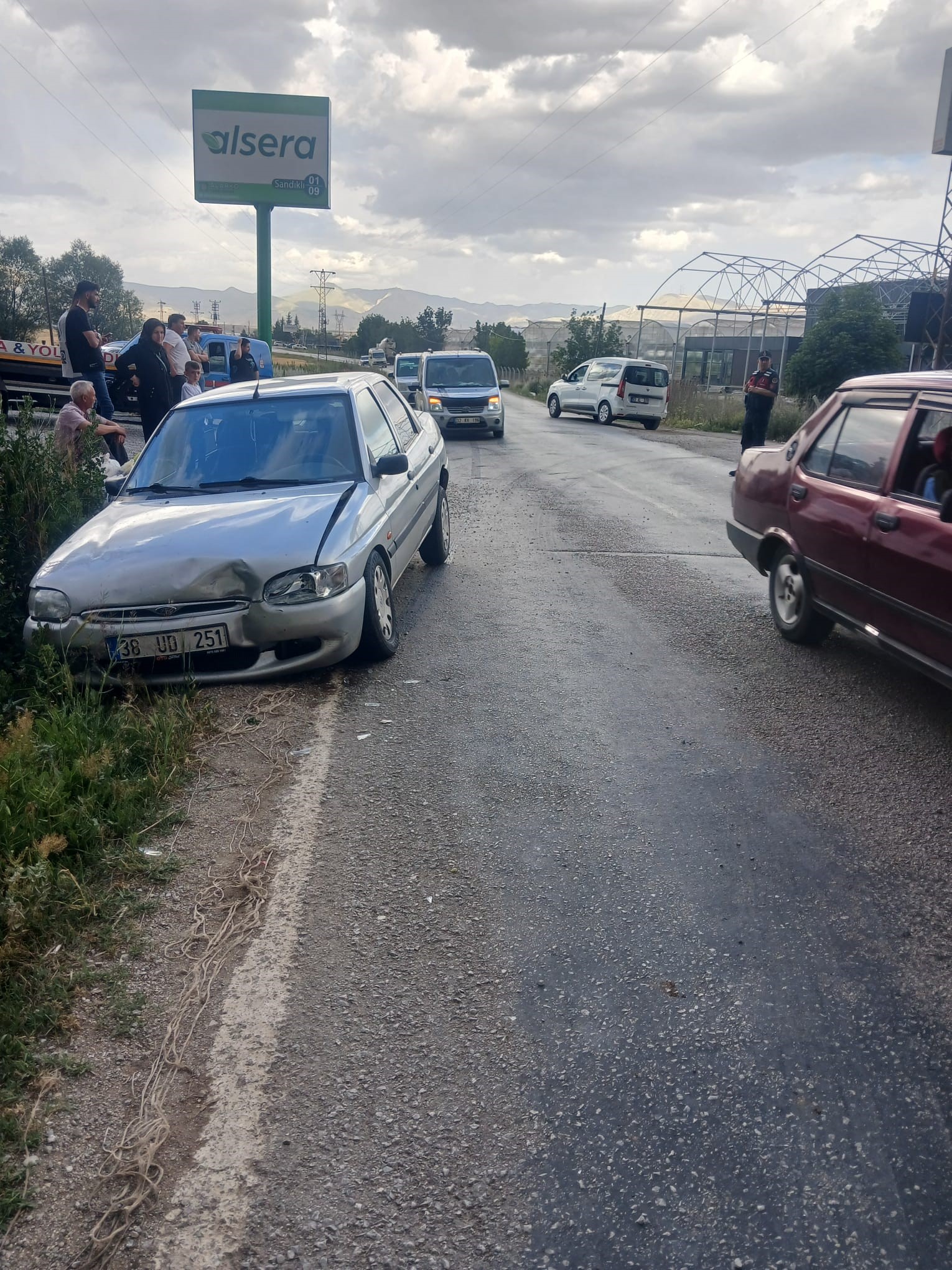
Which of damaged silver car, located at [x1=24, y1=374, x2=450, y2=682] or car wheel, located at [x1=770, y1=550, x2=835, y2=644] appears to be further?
car wheel, located at [x1=770, y1=550, x2=835, y2=644]

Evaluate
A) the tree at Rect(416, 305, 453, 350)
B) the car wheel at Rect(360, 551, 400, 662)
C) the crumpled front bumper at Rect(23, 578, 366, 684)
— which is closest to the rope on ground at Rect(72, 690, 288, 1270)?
the crumpled front bumper at Rect(23, 578, 366, 684)

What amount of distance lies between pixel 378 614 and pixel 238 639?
0.87 metres

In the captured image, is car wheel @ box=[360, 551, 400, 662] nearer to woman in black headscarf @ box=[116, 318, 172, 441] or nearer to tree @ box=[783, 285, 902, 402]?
woman in black headscarf @ box=[116, 318, 172, 441]

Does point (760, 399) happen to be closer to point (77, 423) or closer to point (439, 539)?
point (439, 539)

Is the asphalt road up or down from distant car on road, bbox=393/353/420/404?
down

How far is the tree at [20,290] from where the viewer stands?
45.7 m

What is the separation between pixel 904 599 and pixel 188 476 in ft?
14.0

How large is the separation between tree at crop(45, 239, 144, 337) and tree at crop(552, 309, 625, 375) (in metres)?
26.4

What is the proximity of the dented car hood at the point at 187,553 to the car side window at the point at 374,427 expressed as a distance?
3.35 feet

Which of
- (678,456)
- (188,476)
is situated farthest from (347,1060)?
(678,456)

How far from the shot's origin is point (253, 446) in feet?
21.1

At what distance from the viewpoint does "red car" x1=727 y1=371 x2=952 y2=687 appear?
4.71 m

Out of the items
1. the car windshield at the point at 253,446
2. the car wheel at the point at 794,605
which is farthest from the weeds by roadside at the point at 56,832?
the car wheel at the point at 794,605

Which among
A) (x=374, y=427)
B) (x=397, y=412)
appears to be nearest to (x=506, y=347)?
(x=397, y=412)
